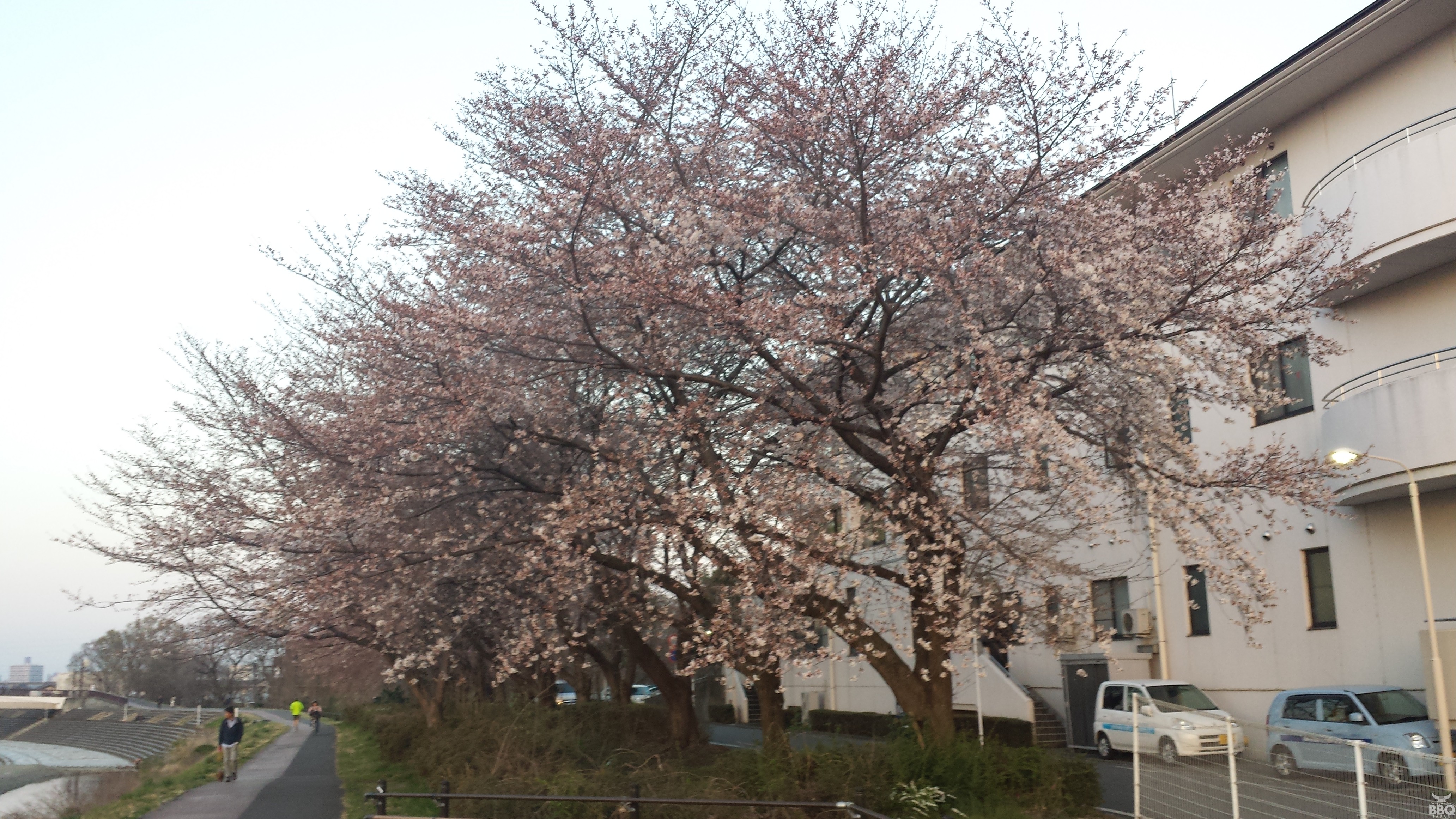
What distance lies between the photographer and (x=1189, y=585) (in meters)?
21.6

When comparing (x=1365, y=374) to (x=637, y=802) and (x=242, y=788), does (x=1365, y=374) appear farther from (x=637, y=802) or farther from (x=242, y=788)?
(x=242, y=788)

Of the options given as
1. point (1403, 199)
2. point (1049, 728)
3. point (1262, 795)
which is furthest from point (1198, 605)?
point (1262, 795)

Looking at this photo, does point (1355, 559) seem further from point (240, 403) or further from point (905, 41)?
point (240, 403)

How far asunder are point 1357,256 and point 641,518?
1065 cm

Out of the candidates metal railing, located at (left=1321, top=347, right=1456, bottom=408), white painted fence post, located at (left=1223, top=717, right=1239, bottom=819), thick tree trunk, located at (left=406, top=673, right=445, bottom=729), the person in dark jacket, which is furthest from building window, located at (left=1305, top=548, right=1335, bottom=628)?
the person in dark jacket

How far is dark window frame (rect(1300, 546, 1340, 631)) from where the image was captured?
1844cm

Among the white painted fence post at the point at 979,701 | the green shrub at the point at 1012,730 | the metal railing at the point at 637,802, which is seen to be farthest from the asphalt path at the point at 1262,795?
the green shrub at the point at 1012,730

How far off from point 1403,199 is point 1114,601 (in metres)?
11.1

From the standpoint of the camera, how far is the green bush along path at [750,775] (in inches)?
435

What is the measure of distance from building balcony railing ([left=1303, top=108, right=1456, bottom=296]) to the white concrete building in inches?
1.1

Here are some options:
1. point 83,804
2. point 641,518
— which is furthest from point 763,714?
point 83,804

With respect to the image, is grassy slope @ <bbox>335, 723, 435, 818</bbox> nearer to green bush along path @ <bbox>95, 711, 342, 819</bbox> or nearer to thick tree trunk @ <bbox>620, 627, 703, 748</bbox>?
green bush along path @ <bbox>95, 711, 342, 819</bbox>

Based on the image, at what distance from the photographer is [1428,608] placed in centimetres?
1431

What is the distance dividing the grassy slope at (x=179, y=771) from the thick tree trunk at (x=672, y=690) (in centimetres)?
845
